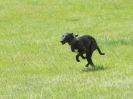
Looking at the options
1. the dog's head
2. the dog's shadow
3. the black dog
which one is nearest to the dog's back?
the black dog

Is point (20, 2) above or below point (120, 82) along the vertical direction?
below

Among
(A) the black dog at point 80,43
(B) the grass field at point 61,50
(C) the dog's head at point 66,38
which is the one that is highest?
(C) the dog's head at point 66,38

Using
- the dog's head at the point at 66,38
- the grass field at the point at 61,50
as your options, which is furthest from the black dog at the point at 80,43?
the grass field at the point at 61,50

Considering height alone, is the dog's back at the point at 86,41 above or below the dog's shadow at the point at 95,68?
above

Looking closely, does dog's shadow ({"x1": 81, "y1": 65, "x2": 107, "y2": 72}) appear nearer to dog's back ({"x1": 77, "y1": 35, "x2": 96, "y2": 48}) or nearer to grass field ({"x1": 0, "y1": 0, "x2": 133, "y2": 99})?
grass field ({"x1": 0, "y1": 0, "x2": 133, "y2": 99})

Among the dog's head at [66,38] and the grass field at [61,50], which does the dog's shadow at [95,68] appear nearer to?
the grass field at [61,50]

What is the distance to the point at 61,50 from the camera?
25.2 metres

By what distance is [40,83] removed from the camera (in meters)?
16.0

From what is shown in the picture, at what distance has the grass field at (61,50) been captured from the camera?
14.6 m

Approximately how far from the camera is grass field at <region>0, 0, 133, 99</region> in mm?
14586

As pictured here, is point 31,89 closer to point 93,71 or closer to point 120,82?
point 120,82

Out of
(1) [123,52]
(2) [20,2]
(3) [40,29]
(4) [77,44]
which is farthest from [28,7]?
(4) [77,44]

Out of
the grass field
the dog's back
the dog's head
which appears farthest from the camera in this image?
the dog's back

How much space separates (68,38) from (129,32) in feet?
44.6
